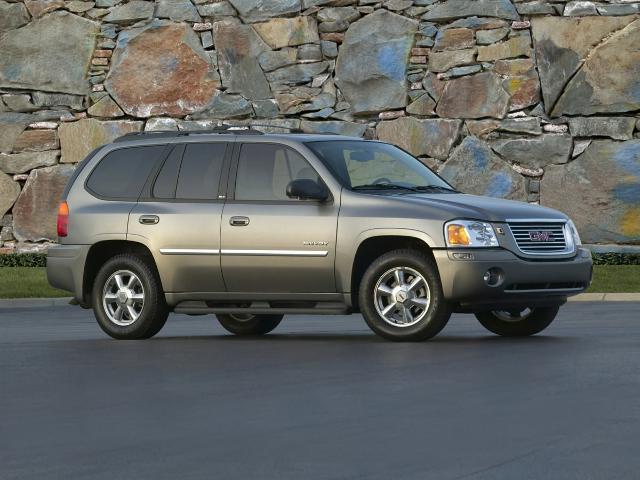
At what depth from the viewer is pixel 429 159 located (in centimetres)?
2784

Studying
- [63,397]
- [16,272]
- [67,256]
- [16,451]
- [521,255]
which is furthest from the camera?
[16,272]

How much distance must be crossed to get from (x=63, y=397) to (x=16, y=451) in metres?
2.44

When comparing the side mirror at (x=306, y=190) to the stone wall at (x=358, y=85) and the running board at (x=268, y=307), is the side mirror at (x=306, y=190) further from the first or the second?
the stone wall at (x=358, y=85)

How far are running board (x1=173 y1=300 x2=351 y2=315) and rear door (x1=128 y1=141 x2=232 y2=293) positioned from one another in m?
0.19

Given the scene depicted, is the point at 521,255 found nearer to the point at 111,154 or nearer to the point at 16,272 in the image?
the point at 111,154

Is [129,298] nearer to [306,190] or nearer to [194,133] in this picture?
Answer: [194,133]

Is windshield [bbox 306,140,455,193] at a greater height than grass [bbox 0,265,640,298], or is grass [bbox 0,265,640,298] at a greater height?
windshield [bbox 306,140,455,193]

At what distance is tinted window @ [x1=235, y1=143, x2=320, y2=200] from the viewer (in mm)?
15484

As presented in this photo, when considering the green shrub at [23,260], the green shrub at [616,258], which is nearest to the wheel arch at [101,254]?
the green shrub at [616,258]

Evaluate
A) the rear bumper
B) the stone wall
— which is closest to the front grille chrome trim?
the rear bumper

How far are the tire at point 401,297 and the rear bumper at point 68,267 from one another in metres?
3.08

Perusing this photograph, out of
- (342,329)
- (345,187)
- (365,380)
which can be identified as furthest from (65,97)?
(365,380)

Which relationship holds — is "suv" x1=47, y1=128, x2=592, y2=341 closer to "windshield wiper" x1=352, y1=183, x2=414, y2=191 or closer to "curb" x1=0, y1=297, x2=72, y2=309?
"windshield wiper" x1=352, y1=183, x2=414, y2=191

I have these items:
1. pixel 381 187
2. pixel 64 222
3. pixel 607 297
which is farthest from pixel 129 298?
pixel 607 297
